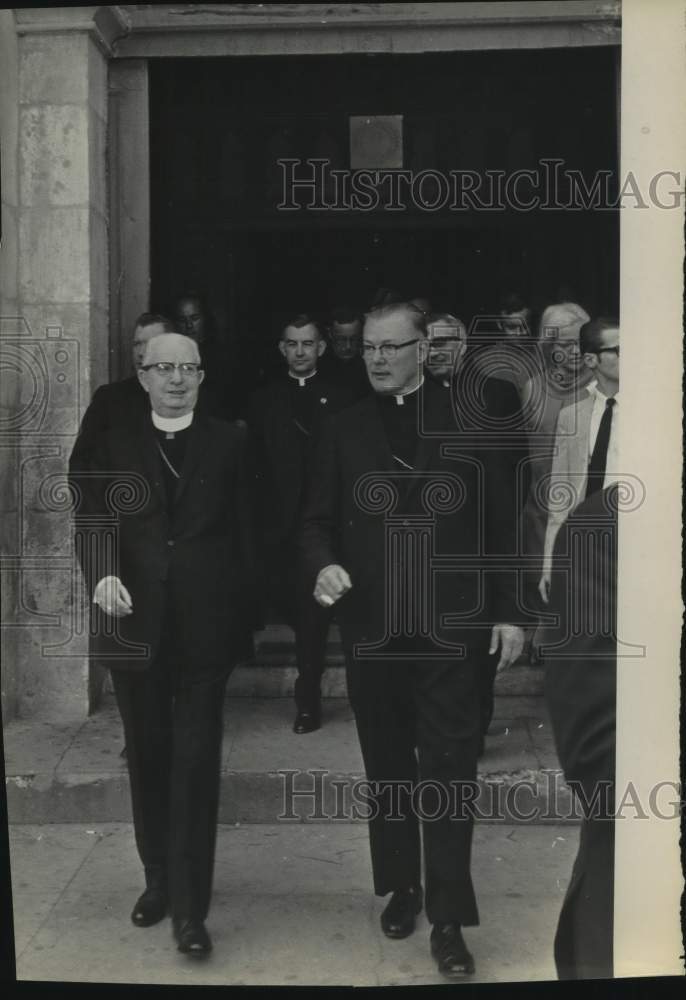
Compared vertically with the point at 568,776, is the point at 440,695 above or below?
above

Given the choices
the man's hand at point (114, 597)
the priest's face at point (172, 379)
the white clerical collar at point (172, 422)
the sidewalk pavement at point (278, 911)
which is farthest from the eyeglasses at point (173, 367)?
the sidewalk pavement at point (278, 911)

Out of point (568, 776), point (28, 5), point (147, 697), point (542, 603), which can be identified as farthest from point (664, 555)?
point (28, 5)

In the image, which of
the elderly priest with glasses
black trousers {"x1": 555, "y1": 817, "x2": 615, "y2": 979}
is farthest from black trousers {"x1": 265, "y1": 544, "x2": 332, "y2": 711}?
black trousers {"x1": 555, "y1": 817, "x2": 615, "y2": 979}

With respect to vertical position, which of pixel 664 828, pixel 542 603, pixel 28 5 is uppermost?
pixel 28 5

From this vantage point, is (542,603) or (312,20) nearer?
(542,603)

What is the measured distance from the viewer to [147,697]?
390 cm

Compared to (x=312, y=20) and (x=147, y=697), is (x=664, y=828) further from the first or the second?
(x=312, y=20)

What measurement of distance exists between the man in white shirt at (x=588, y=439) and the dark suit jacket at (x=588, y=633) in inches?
1.4

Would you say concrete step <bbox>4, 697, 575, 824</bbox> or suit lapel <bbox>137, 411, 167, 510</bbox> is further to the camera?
concrete step <bbox>4, 697, 575, 824</bbox>

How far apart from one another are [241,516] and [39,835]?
139 centimetres

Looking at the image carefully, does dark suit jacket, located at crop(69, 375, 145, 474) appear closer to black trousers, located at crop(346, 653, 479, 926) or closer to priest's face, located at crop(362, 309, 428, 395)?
priest's face, located at crop(362, 309, 428, 395)

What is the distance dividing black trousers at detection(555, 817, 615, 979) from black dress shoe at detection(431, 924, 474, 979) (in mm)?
322

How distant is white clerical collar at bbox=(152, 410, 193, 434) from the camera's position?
3865 millimetres

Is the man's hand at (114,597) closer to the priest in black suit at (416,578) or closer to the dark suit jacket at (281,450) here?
the dark suit jacket at (281,450)
